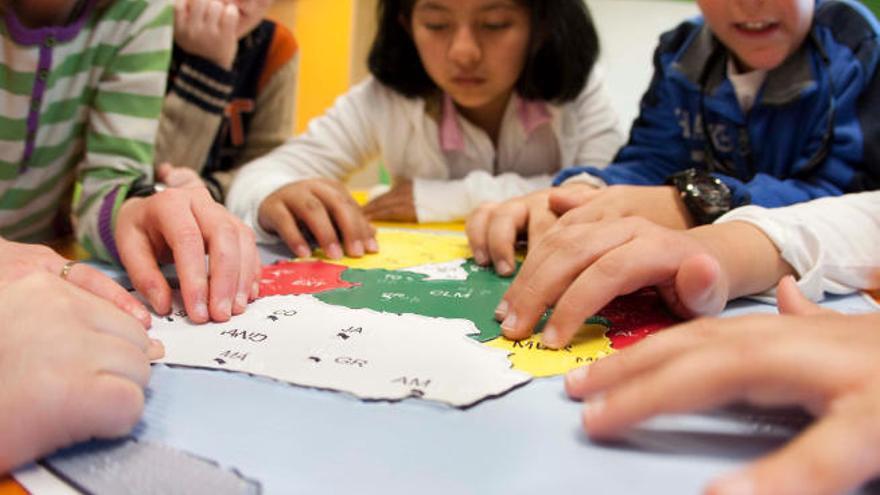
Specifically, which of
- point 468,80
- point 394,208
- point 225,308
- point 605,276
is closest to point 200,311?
point 225,308

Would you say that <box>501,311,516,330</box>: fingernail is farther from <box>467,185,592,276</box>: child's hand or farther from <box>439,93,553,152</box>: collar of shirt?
<box>439,93,553,152</box>: collar of shirt

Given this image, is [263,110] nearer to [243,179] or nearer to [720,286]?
[243,179]

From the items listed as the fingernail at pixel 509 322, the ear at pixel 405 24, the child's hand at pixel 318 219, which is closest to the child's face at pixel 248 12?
the ear at pixel 405 24

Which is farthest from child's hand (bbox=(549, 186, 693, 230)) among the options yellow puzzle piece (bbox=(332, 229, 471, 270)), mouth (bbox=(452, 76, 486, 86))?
mouth (bbox=(452, 76, 486, 86))

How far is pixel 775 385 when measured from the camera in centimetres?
25

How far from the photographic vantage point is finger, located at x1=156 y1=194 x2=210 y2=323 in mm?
424

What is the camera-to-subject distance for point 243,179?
0.85 m

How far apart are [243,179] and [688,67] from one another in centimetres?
53

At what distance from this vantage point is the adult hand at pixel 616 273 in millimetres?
387

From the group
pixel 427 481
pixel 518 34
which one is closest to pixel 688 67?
pixel 518 34

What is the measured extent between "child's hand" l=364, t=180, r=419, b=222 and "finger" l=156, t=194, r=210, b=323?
362 mm

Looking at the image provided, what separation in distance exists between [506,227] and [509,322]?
200 millimetres

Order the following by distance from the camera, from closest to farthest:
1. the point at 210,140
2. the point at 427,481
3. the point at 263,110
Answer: the point at 427,481, the point at 210,140, the point at 263,110

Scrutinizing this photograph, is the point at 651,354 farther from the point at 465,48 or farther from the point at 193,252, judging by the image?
the point at 465,48
